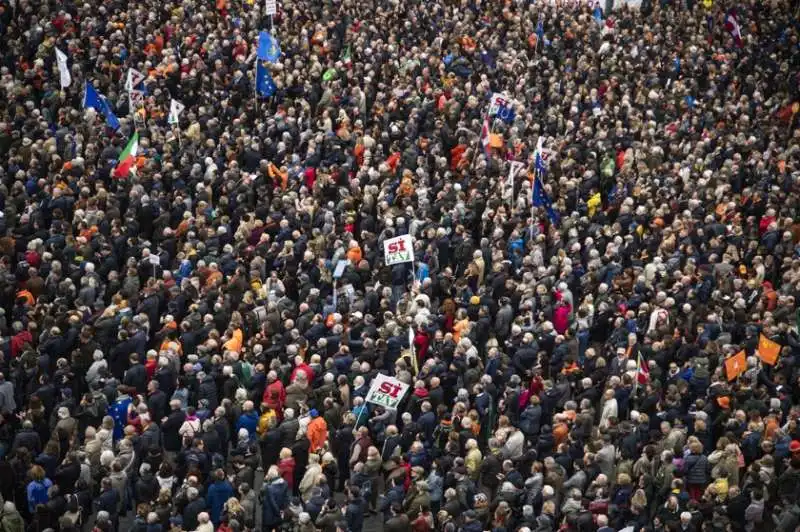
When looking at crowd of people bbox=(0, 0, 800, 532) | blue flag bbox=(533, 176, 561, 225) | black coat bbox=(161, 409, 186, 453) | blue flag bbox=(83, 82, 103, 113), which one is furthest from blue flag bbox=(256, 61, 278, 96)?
black coat bbox=(161, 409, 186, 453)

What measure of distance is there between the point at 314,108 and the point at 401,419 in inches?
506

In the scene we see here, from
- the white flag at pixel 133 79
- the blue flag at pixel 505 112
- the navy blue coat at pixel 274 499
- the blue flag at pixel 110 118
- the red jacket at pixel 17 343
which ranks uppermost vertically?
the white flag at pixel 133 79

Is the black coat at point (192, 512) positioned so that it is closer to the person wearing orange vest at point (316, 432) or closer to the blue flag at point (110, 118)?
the person wearing orange vest at point (316, 432)

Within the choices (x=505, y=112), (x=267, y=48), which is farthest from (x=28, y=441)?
(x=505, y=112)

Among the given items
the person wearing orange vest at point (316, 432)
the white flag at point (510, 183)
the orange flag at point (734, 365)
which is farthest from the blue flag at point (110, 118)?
the orange flag at point (734, 365)

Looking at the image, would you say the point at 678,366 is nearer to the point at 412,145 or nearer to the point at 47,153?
the point at 412,145

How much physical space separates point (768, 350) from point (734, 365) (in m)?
1.10

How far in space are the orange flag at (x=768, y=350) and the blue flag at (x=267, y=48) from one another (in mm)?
14603

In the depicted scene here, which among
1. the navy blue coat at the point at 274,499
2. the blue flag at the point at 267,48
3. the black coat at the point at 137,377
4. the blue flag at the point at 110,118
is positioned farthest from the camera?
the blue flag at the point at 267,48

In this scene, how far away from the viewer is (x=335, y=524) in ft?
59.3

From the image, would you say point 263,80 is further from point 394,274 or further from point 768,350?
point 768,350

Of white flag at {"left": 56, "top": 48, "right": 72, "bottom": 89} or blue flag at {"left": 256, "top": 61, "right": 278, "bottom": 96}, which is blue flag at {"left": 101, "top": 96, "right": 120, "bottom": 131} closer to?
white flag at {"left": 56, "top": 48, "right": 72, "bottom": 89}

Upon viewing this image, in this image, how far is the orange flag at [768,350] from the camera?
2262 cm

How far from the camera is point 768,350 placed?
2266 centimetres
